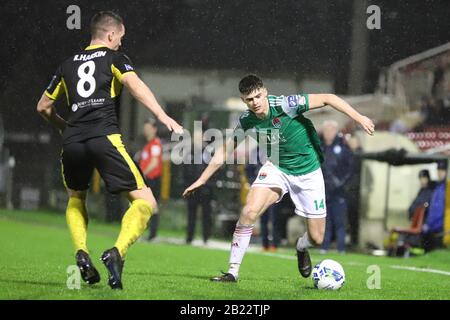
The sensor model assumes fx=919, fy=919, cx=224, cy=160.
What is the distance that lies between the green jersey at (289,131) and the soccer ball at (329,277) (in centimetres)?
132

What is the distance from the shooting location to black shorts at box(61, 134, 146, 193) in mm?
7117

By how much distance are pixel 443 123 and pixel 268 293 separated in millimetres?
10599

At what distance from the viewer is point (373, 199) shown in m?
16.3

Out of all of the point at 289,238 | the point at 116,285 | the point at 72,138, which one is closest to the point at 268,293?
the point at 116,285

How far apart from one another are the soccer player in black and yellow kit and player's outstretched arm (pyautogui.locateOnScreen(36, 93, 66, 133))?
13.4 inches

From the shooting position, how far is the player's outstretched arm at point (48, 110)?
25.1 feet

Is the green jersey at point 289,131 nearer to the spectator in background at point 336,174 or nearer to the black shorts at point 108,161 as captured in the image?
the black shorts at point 108,161

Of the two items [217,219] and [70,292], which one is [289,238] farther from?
[70,292]

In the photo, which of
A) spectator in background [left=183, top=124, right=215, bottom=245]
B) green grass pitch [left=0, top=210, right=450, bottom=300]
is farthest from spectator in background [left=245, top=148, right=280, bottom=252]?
spectator in background [left=183, top=124, right=215, bottom=245]

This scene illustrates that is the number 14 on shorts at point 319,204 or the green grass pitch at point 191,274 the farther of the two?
the number 14 on shorts at point 319,204

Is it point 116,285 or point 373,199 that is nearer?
point 116,285

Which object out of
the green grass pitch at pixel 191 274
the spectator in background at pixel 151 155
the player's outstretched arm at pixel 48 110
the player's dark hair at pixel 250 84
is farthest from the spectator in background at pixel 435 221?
the player's outstretched arm at pixel 48 110

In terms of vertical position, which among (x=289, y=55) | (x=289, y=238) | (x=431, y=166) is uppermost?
(x=289, y=55)

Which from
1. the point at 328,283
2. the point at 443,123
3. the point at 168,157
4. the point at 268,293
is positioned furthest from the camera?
the point at 168,157
